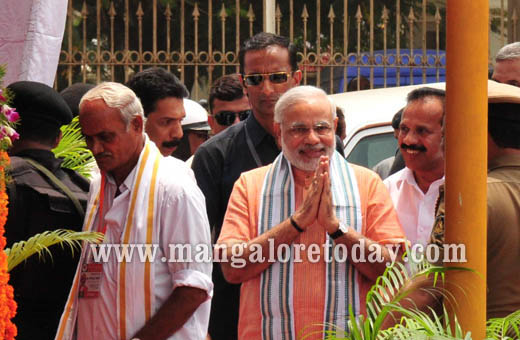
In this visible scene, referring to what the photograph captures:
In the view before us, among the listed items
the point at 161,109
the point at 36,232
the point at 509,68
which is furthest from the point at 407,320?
the point at 509,68

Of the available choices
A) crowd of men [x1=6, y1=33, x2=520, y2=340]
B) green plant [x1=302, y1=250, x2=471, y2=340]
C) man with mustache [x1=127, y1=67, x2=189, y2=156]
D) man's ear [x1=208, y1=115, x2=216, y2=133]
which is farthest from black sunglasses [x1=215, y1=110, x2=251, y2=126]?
green plant [x1=302, y1=250, x2=471, y2=340]

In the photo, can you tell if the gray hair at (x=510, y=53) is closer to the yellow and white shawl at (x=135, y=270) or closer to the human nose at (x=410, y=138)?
the human nose at (x=410, y=138)

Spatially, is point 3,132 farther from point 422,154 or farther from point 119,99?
point 422,154

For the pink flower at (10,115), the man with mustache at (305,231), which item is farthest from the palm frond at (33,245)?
the man with mustache at (305,231)

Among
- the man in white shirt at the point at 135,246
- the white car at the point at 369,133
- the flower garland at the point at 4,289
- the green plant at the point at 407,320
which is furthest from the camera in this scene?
the white car at the point at 369,133

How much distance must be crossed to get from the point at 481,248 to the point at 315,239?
1.66m

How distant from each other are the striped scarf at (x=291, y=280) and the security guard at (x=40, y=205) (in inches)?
33.2

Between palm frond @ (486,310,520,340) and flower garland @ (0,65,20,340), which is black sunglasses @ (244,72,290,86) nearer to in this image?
flower garland @ (0,65,20,340)

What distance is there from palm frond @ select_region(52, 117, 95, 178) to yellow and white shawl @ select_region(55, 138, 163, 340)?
0.65m

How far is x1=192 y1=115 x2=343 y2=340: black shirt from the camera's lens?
5152mm

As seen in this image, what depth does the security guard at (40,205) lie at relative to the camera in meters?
4.41

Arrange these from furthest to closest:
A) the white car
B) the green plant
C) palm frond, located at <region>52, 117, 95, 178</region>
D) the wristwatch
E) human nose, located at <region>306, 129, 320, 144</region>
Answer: the white car < palm frond, located at <region>52, 117, 95, 178</region> < human nose, located at <region>306, 129, 320, 144</region> < the wristwatch < the green plant

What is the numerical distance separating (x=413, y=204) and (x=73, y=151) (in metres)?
1.71

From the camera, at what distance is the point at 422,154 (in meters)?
5.23
